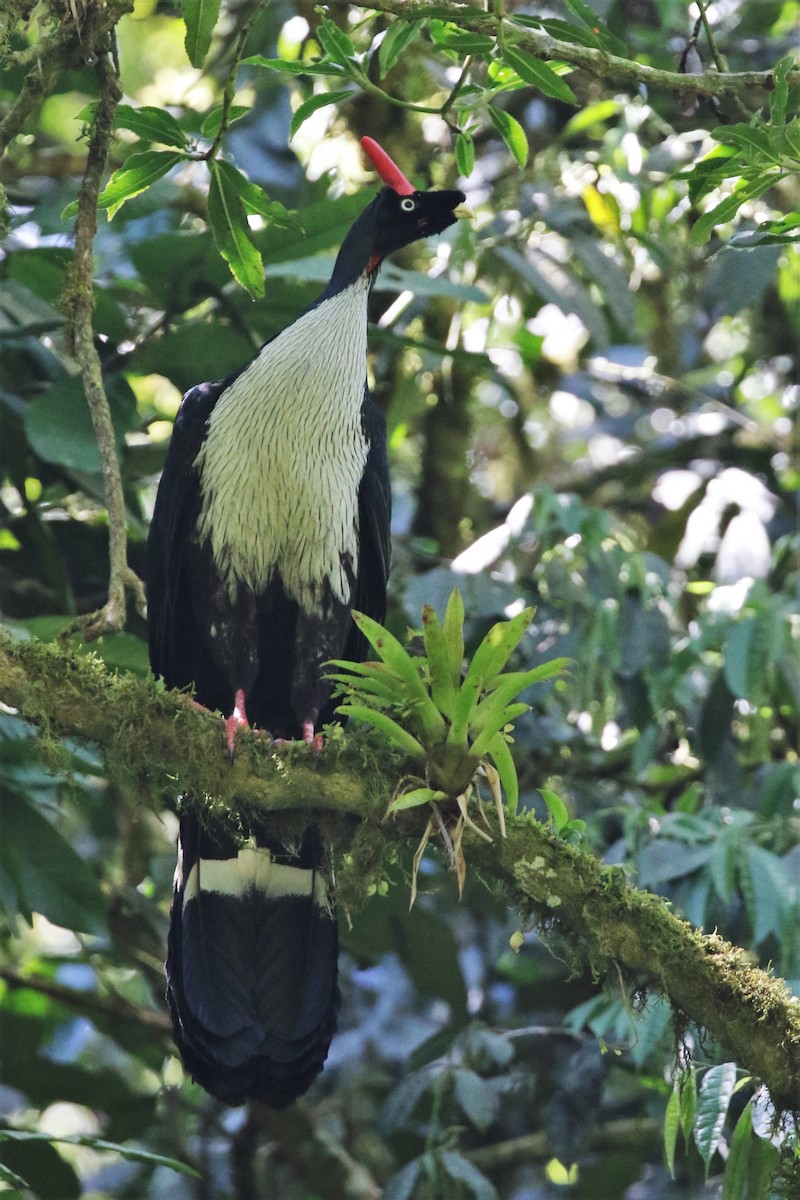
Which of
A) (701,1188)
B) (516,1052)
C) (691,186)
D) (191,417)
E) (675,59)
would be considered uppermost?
(675,59)

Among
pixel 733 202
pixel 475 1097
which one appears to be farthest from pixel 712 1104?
pixel 733 202

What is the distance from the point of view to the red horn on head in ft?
14.8

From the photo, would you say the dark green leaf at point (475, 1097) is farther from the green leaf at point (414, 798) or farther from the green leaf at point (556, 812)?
the green leaf at point (414, 798)

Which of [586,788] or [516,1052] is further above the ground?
[586,788]

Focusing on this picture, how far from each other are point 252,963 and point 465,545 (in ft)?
9.95

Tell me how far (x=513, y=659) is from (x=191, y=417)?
4.58 feet

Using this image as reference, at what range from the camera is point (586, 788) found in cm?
528

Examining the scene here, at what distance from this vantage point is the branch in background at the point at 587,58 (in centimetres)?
321

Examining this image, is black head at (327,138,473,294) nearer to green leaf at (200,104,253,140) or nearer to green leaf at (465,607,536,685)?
green leaf at (200,104,253,140)

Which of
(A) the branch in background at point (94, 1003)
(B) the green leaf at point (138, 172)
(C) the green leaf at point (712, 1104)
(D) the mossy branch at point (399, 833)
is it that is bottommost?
(A) the branch in background at point (94, 1003)

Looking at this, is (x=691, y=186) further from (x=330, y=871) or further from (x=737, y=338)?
(x=737, y=338)

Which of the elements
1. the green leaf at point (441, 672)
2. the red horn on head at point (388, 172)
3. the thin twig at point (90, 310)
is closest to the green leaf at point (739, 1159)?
the green leaf at point (441, 672)

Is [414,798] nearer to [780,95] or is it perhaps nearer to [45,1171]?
[780,95]

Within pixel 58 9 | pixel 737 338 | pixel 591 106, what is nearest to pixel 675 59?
pixel 591 106
